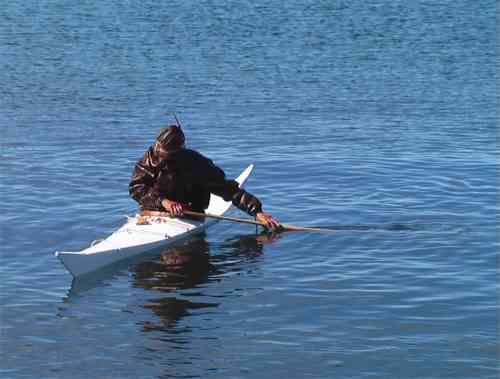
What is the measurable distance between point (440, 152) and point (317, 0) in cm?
3001

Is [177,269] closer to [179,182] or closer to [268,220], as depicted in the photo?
[179,182]

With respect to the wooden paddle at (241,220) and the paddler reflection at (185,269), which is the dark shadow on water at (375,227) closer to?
the wooden paddle at (241,220)

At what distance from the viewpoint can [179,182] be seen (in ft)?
72.4

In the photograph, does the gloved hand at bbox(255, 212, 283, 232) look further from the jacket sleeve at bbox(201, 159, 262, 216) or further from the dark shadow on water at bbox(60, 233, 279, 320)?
the dark shadow on water at bbox(60, 233, 279, 320)

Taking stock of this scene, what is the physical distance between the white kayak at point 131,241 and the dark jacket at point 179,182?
1.40 ft

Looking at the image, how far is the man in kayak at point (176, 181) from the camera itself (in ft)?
71.3

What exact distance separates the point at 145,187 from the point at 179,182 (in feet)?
2.09

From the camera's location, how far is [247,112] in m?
34.9

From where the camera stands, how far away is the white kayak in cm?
1936

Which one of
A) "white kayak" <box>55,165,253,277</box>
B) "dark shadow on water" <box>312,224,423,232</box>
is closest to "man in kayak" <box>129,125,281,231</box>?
"white kayak" <box>55,165,253,277</box>

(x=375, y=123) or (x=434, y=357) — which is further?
(x=375, y=123)

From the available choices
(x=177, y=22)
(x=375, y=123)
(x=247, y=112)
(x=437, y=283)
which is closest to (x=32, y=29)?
(x=177, y=22)

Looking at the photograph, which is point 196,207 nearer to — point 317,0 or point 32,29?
point 32,29

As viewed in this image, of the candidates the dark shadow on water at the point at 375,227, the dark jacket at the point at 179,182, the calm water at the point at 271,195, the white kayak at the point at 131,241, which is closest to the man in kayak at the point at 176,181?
the dark jacket at the point at 179,182
